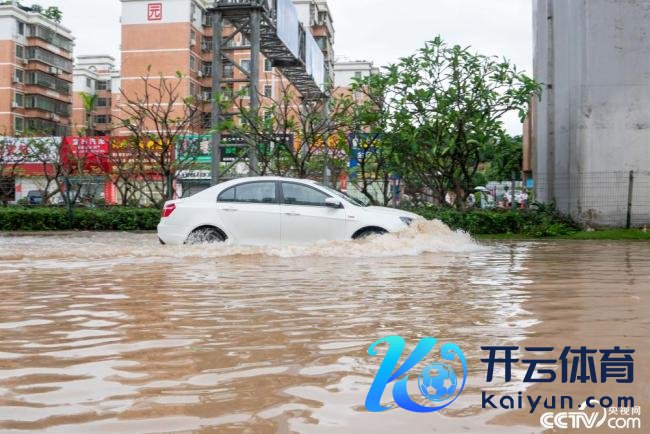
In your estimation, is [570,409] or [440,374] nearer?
[570,409]

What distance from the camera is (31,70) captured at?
57438 millimetres

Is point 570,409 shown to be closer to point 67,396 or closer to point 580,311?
point 67,396

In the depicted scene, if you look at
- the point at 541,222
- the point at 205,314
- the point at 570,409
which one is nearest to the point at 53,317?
the point at 205,314

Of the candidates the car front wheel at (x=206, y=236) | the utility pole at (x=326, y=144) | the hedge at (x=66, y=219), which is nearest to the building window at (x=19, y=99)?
the hedge at (x=66, y=219)

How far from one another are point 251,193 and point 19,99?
175ft

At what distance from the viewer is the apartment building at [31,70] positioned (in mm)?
55438

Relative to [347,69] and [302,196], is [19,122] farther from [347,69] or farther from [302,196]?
[302,196]

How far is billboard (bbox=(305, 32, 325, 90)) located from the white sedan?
1569 centimetres

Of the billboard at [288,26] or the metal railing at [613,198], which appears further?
the billboard at [288,26]

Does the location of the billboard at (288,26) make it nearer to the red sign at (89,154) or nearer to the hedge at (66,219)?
the hedge at (66,219)

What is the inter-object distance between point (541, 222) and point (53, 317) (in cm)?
1358

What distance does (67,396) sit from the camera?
2752 mm

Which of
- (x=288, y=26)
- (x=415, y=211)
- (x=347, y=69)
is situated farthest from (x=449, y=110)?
(x=347, y=69)

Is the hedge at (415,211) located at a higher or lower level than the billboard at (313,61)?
lower
